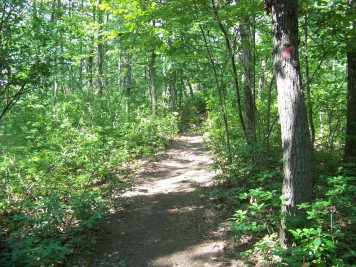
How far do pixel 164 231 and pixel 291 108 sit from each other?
10.6 feet

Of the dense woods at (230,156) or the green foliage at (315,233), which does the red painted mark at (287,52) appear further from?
the green foliage at (315,233)

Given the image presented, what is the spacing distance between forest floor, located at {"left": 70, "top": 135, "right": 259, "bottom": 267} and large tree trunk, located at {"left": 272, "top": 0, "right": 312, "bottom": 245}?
1284mm

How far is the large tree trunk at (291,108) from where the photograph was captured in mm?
3662

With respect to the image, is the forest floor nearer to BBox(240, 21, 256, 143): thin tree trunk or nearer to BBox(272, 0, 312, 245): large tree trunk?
BBox(272, 0, 312, 245): large tree trunk

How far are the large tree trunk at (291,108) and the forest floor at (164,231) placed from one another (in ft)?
4.21

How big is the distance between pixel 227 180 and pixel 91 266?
11.7ft

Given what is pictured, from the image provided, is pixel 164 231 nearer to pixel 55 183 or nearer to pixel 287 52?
pixel 55 183

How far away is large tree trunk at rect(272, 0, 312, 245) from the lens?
366cm

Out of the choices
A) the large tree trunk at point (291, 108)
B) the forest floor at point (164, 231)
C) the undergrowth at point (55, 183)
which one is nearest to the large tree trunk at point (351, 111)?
the forest floor at point (164, 231)

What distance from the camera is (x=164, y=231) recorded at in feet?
17.1

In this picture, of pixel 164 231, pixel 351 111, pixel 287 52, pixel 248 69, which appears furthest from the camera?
pixel 248 69

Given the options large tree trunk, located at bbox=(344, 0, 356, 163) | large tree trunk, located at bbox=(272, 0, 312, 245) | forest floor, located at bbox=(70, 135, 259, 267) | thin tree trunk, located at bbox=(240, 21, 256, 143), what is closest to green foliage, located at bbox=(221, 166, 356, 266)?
large tree trunk, located at bbox=(272, 0, 312, 245)

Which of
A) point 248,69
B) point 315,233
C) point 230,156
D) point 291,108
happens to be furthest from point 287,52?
point 248,69

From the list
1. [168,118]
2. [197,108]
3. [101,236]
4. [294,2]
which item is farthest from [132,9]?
[197,108]
